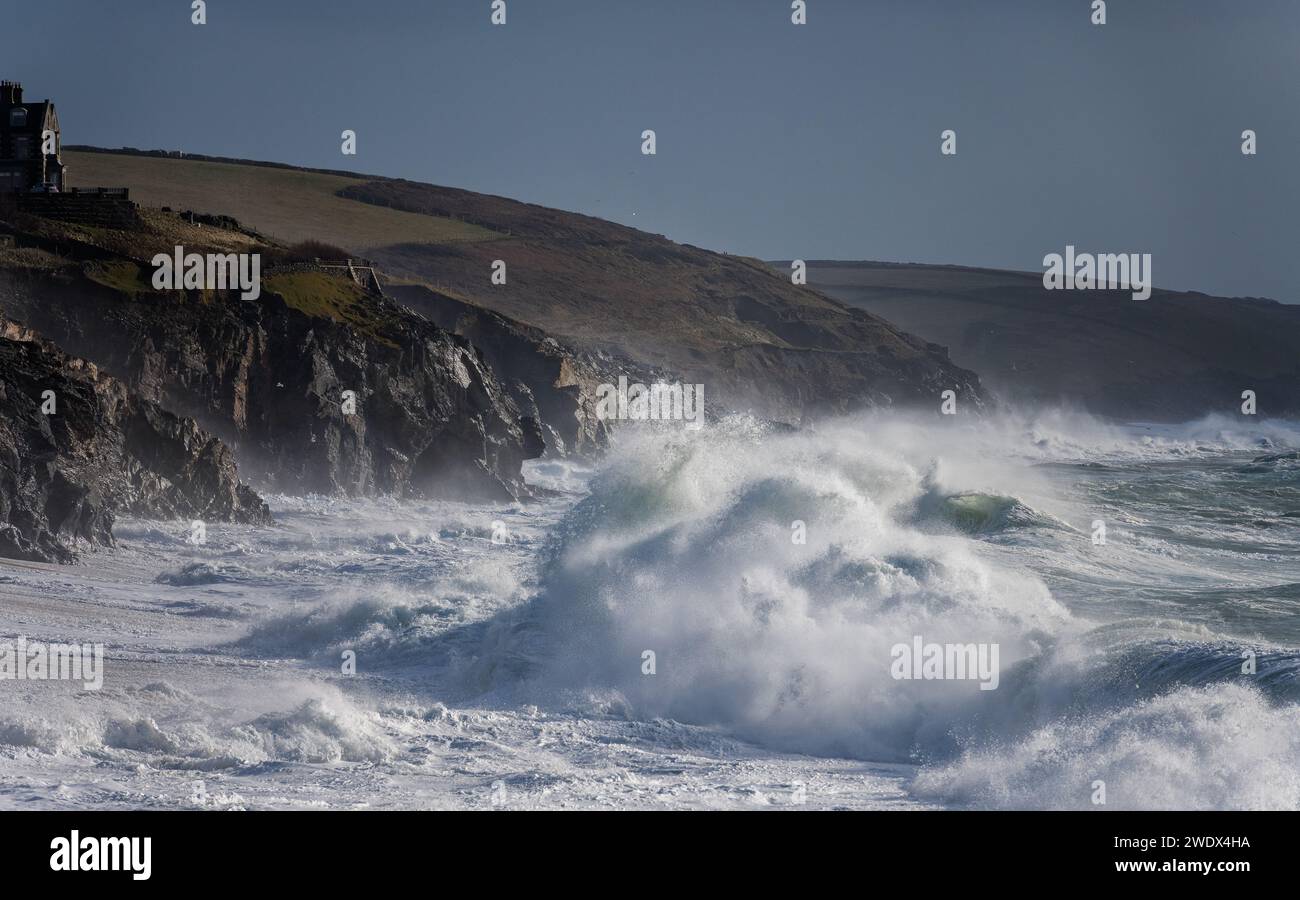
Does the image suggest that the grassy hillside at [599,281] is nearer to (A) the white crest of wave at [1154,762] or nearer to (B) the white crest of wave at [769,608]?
(B) the white crest of wave at [769,608]

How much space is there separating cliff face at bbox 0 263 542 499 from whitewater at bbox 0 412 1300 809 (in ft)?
24.6

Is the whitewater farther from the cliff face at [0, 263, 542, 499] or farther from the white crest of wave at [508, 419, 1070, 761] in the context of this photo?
the cliff face at [0, 263, 542, 499]

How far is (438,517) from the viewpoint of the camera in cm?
3612

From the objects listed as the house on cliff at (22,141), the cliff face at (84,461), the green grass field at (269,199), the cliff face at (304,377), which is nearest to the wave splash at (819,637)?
the cliff face at (84,461)

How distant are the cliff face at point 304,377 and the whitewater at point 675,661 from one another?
751 cm

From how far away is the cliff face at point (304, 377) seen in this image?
3597cm

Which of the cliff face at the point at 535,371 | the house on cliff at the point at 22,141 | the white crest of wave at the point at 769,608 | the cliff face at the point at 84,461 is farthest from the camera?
the cliff face at the point at 535,371

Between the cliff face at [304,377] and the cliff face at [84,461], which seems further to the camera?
the cliff face at [304,377]

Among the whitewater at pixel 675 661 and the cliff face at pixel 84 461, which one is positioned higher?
the cliff face at pixel 84 461

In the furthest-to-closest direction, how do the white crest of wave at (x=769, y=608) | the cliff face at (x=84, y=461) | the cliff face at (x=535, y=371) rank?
1. the cliff face at (x=535, y=371)
2. the cliff face at (x=84, y=461)
3. the white crest of wave at (x=769, y=608)

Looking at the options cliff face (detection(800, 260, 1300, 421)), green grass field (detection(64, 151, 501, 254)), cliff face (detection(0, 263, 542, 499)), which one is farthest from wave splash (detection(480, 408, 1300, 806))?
cliff face (detection(800, 260, 1300, 421))

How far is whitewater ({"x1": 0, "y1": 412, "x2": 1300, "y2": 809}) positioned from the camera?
12.7 metres
